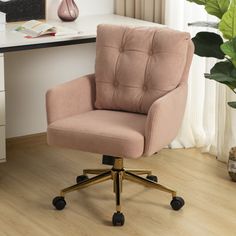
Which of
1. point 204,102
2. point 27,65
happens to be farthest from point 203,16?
point 27,65

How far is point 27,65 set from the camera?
4758mm

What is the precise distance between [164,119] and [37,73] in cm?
142

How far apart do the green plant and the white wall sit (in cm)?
138

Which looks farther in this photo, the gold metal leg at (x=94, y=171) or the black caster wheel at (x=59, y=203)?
the gold metal leg at (x=94, y=171)

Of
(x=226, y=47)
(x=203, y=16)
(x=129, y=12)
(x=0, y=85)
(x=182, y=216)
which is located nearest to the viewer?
(x=226, y=47)

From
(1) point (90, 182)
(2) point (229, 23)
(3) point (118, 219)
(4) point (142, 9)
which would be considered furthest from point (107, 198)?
(4) point (142, 9)

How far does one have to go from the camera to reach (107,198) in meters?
3.98

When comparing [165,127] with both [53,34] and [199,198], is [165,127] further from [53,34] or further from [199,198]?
[53,34]

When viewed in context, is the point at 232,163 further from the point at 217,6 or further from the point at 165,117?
the point at 217,6

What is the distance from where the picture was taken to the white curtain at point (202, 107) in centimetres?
447

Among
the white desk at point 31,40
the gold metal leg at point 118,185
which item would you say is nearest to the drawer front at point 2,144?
the white desk at point 31,40

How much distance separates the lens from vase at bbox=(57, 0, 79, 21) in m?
4.70

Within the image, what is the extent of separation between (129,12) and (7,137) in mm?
1198

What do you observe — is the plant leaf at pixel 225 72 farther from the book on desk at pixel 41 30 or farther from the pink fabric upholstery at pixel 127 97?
the book on desk at pixel 41 30
